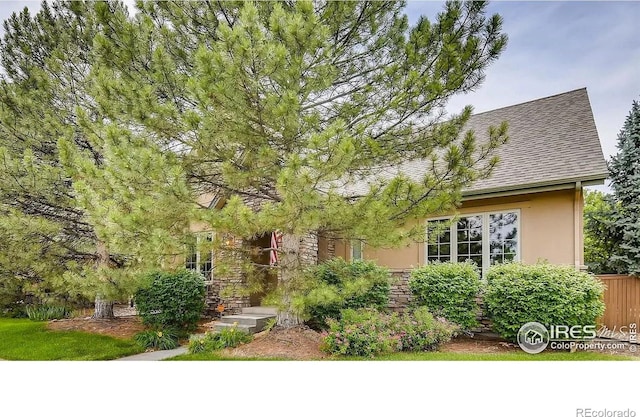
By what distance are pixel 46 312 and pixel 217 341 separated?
443 centimetres

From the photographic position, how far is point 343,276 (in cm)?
623

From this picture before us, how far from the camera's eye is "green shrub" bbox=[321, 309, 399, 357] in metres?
5.14

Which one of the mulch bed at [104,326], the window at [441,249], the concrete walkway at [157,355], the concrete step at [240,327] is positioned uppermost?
the window at [441,249]

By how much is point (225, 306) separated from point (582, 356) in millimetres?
5879

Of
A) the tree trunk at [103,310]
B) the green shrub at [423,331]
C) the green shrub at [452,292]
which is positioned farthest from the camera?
the tree trunk at [103,310]

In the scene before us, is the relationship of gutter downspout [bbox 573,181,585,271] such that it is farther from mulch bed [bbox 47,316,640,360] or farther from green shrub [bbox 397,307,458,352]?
green shrub [bbox 397,307,458,352]

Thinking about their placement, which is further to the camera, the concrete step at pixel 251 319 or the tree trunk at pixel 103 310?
the tree trunk at pixel 103 310

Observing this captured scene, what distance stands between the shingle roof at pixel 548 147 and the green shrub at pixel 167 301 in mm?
4920

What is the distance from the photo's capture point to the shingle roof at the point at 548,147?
20.9ft

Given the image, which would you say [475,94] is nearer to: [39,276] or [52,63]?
[52,63]

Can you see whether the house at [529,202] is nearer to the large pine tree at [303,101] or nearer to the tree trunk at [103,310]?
the large pine tree at [303,101]

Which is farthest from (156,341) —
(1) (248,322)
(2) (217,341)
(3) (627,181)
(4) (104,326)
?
(3) (627,181)

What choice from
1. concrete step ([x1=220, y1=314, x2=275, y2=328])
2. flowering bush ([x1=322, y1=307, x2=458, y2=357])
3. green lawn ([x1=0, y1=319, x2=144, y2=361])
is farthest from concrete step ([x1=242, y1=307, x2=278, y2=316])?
flowering bush ([x1=322, y1=307, x2=458, y2=357])

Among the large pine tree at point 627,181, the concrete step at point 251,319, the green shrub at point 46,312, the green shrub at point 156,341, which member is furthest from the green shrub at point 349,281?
the green shrub at point 46,312
